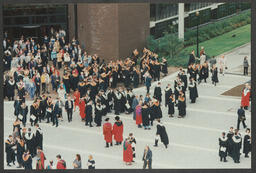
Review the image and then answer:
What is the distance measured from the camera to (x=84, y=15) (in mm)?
40000

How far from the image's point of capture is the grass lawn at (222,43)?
39362 mm

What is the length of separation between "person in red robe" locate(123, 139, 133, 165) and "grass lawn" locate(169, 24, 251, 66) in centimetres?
1553

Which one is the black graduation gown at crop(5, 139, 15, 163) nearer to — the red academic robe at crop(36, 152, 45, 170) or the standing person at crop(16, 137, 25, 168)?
the standing person at crop(16, 137, 25, 168)

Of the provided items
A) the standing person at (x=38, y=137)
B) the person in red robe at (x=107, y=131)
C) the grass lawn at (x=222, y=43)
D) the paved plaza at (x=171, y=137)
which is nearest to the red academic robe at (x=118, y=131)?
the person in red robe at (x=107, y=131)

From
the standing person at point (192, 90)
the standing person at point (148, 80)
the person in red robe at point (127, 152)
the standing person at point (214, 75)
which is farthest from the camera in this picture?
the standing person at point (214, 75)

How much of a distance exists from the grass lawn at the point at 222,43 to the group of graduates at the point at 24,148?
50.3 ft

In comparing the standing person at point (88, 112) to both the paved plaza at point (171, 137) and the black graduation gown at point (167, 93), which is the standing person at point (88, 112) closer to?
the paved plaza at point (171, 137)

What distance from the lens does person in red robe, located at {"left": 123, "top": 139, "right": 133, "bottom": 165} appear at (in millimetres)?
23047

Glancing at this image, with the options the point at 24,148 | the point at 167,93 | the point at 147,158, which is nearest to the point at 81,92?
the point at 167,93

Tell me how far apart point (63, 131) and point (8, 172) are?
15.8 feet

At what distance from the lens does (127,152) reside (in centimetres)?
2316

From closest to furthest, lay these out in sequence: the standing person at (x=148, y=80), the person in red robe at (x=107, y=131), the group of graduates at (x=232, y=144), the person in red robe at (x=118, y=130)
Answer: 1. the group of graduates at (x=232, y=144)
2. the person in red robe at (x=107, y=131)
3. the person in red robe at (x=118, y=130)
4. the standing person at (x=148, y=80)

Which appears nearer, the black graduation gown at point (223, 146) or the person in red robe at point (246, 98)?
the black graduation gown at point (223, 146)

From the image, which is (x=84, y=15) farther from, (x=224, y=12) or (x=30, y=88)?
(x=224, y=12)
